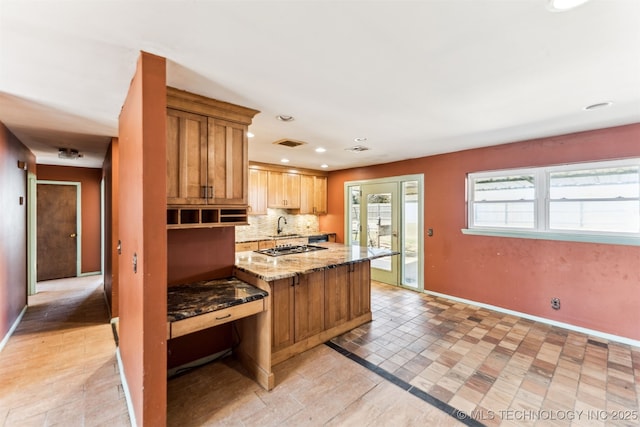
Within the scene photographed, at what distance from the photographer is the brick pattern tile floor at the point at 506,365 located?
6.54ft

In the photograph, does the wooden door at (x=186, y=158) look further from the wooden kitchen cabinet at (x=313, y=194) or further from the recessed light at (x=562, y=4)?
the wooden kitchen cabinet at (x=313, y=194)

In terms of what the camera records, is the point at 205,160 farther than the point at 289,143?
No

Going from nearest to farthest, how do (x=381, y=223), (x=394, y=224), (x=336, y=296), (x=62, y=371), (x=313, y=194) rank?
(x=62, y=371)
(x=336, y=296)
(x=394, y=224)
(x=381, y=223)
(x=313, y=194)

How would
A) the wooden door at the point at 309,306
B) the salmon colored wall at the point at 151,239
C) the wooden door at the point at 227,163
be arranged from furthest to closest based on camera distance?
the wooden door at the point at 309,306, the wooden door at the point at 227,163, the salmon colored wall at the point at 151,239

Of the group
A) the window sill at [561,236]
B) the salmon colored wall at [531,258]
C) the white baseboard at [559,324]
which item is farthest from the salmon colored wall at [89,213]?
the window sill at [561,236]

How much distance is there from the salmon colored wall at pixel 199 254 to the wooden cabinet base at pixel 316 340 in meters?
0.94

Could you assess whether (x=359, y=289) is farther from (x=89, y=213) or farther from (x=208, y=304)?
(x=89, y=213)

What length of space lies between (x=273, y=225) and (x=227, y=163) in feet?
11.9

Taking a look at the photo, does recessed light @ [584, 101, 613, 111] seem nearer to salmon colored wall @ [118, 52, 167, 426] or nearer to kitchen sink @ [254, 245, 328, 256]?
kitchen sink @ [254, 245, 328, 256]

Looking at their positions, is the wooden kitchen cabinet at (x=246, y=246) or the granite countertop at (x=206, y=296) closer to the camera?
the granite countertop at (x=206, y=296)

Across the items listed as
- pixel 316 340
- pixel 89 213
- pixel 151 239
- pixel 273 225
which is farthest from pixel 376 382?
pixel 89 213

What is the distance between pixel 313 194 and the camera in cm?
620

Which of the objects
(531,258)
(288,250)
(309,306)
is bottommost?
(309,306)

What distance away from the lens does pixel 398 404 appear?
2051 millimetres
